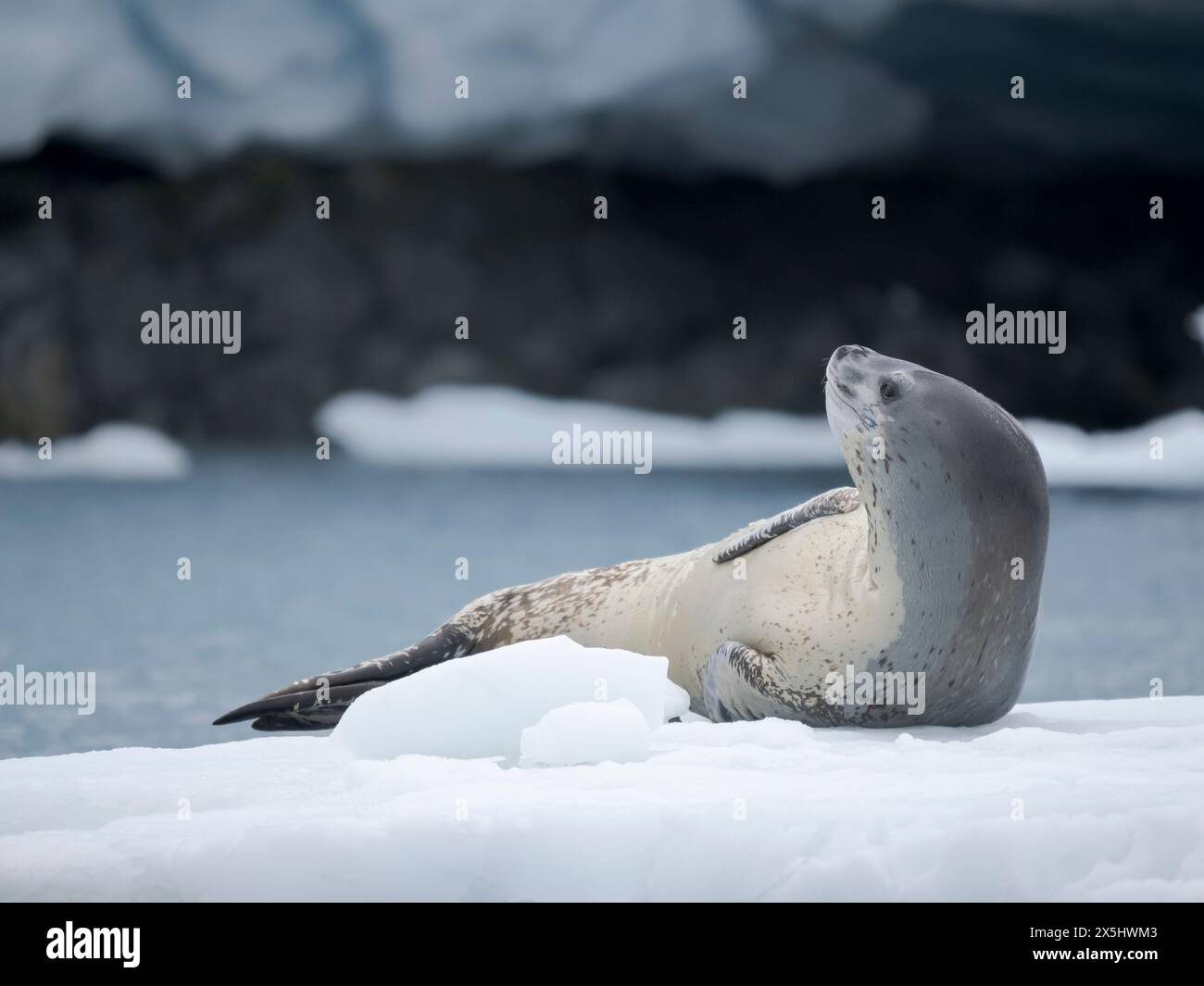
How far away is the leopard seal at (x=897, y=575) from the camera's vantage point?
3945mm

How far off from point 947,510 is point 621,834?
1689mm

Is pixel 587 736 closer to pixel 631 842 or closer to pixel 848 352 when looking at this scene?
pixel 631 842

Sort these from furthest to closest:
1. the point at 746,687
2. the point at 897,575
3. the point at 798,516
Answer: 1. the point at 798,516
2. the point at 746,687
3. the point at 897,575

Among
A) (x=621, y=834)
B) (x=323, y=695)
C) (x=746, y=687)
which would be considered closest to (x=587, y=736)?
(x=621, y=834)

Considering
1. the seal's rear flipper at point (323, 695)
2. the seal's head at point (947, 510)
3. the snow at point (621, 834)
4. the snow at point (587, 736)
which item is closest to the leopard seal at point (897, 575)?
the seal's head at point (947, 510)

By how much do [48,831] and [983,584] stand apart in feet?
8.78

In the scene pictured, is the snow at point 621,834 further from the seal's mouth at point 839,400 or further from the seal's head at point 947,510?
the seal's mouth at point 839,400

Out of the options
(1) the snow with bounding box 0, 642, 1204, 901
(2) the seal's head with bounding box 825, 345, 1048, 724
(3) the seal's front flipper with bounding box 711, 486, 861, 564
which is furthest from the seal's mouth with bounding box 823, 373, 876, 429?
(1) the snow with bounding box 0, 642, 1204, 901

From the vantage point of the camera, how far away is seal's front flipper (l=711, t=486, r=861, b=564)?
184 inches

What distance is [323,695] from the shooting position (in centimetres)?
498

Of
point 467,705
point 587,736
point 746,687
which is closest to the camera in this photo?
point 587,736

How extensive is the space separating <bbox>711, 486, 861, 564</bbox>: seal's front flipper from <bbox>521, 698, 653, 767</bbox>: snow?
4.50 feet

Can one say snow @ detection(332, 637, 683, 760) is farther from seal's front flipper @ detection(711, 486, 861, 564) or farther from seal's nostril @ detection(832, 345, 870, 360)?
seal's nostril @ detection(832, 345, 870, 360)
